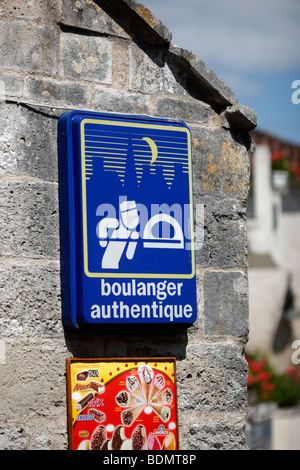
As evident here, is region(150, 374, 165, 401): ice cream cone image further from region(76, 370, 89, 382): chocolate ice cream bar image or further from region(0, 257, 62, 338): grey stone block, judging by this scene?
region(0, 257, 62, 338): grey stone block

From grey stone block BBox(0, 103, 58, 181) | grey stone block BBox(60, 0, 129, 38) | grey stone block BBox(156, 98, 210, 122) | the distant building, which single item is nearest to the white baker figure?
grey stone block BBox(0, 103, 58, 181)

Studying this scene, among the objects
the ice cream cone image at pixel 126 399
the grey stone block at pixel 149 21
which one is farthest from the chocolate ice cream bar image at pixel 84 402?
the grey stone block at pixel 149 21

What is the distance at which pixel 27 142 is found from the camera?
347 cm

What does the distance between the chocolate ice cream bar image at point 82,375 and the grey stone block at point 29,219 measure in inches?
19.6

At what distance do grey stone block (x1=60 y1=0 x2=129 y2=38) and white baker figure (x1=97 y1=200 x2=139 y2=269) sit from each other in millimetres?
819

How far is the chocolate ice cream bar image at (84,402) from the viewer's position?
3332 mm

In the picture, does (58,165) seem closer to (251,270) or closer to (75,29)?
(75,29)

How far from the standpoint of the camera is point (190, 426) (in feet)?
11.9

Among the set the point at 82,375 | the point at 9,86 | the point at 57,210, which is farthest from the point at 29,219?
the point at 82,375

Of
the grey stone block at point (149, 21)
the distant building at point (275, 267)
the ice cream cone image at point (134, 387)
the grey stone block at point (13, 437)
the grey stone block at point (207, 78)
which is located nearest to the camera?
the grey stone block at point (13, 437)

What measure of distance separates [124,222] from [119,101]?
0.61 metres

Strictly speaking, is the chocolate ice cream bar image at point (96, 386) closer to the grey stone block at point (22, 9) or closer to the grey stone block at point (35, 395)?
the grey stone block at point (35, 395)

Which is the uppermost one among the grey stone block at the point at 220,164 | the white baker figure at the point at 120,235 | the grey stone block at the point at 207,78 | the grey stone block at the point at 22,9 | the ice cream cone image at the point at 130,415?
the grey stone block at the point at 22,9

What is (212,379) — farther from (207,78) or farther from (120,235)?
(207,78)
